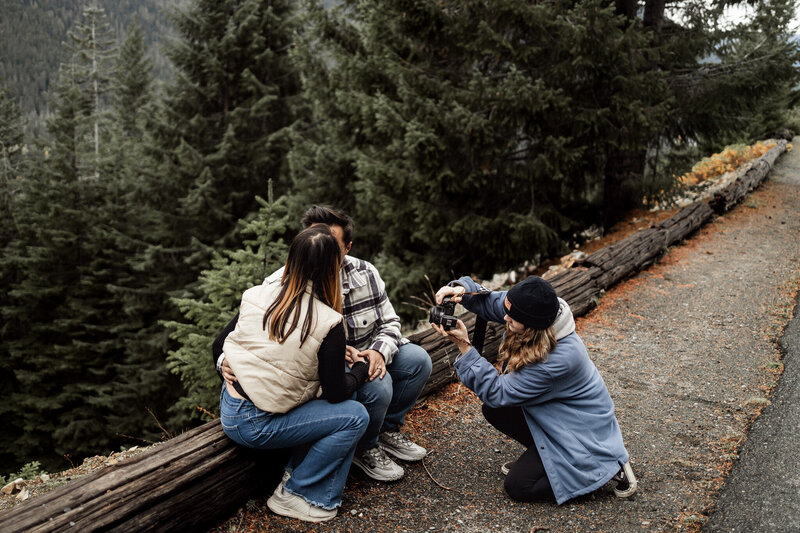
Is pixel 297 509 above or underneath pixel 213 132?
underneath

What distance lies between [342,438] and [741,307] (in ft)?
18.3

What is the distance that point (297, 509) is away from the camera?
8.83 feet

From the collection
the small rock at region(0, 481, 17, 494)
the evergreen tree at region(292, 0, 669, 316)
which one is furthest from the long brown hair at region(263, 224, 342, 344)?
the evergreen tree at region(292, 0, 669, 316)

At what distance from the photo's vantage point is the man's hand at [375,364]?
282 centimetres

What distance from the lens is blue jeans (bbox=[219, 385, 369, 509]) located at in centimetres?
256

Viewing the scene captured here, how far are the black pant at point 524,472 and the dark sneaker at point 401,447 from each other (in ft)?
1.94

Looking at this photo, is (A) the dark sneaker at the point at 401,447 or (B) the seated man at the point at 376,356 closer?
(B) the seated man at the point at 376,356

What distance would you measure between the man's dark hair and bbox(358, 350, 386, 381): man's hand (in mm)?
652

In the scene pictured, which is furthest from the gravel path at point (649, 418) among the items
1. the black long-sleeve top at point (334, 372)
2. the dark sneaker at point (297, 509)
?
the black long-sleeve top at point (334, 372)

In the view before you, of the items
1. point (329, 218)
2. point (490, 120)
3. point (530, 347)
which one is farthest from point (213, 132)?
point (530, 347)

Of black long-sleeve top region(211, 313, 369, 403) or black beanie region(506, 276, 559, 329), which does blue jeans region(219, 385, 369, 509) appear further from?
black beanie region(506, 276, 559, 329)

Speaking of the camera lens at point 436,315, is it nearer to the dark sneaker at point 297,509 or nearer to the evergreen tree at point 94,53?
the dark sneaker at point 297,509

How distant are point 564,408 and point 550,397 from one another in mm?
99

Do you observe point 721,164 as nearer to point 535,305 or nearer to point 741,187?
point 741,187
